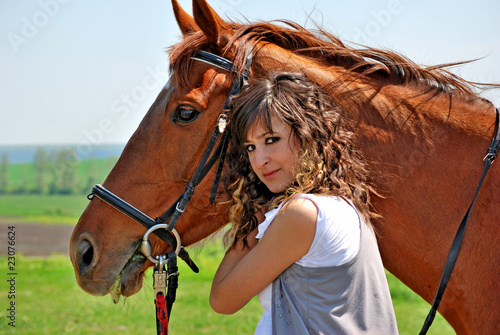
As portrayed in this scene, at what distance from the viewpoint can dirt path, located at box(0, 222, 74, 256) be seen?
17692 mm

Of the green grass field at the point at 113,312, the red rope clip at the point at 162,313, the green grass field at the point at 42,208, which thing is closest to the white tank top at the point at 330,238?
the red rope clip at the point at 162,313

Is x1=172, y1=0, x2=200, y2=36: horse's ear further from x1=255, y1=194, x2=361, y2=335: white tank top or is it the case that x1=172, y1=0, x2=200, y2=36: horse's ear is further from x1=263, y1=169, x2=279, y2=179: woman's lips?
x1=255, y1=194, x2=361, y2=335: white tank top

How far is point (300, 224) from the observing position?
5.88 feet

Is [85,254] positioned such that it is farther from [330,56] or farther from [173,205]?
[330,56]

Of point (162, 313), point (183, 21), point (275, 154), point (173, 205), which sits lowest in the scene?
point (162, 313)

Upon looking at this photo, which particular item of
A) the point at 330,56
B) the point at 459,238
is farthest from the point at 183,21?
the point at 459,238

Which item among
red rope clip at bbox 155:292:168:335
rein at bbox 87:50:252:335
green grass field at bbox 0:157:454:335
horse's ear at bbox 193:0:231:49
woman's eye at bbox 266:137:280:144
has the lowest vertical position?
green grass field at bbox 0:157:454:335

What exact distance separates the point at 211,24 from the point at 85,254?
1415 mm

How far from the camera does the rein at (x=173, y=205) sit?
7.69ft

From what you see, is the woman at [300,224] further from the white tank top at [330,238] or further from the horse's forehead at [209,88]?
the horse's forehead at [209,88]

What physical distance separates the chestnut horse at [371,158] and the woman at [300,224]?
205 mm

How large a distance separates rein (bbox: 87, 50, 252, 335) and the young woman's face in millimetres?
292

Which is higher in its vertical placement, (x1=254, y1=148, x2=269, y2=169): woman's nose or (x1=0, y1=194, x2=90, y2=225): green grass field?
(x1=254, y1=148, x2=269, y2=169): woman's nose

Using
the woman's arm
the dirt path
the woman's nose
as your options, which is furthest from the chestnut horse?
the dirt path
